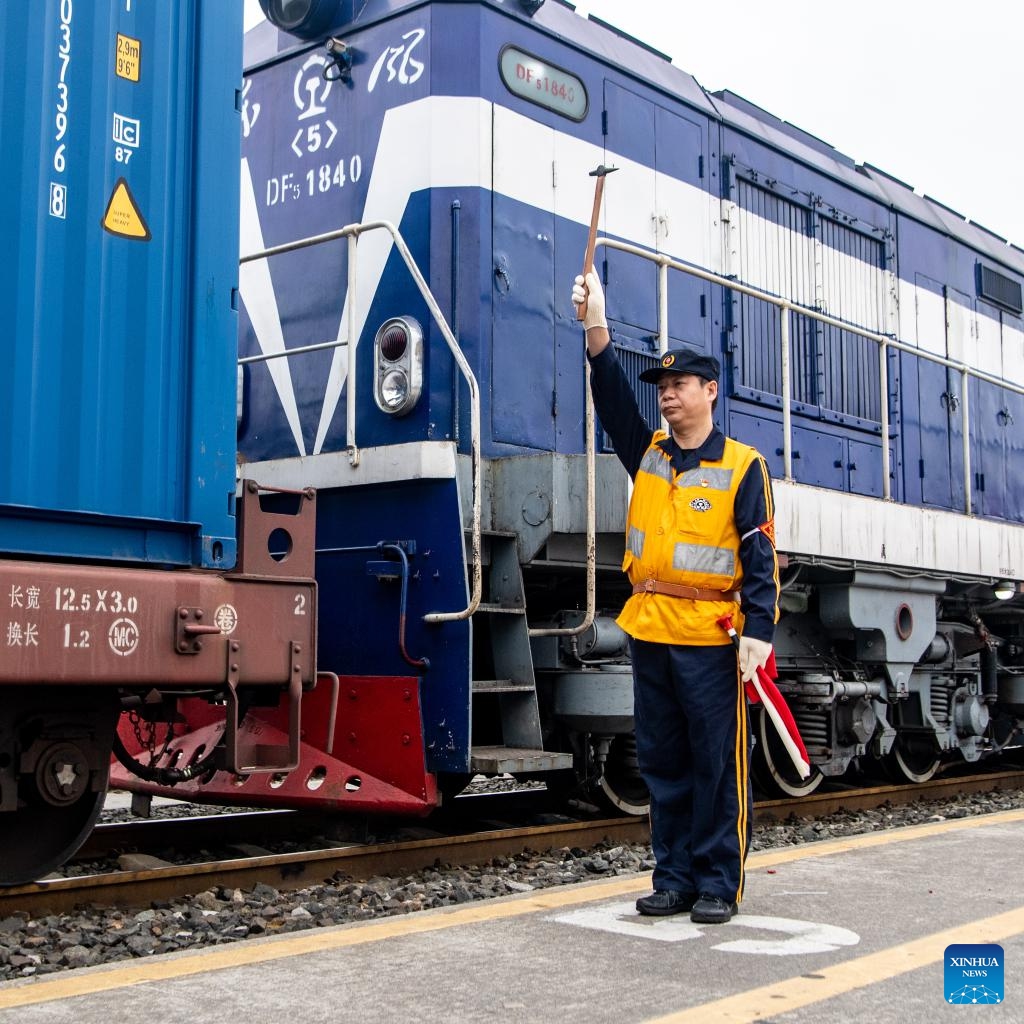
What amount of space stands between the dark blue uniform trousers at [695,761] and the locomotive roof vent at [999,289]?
22.3 feet

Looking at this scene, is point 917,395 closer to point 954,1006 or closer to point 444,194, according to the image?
point 444,194

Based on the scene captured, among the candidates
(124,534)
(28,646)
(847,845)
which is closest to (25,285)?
(124,534)

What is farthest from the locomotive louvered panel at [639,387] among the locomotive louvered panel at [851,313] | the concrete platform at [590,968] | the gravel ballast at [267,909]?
the concrete platform at [590,968]

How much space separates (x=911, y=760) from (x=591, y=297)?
5067 mm

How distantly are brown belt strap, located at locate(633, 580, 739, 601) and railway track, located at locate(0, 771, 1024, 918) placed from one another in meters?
1.73

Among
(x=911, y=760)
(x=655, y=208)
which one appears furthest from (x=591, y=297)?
(x=911, y=760)

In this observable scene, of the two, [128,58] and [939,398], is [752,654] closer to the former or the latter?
[128,58]

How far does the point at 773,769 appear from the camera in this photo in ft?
21.3

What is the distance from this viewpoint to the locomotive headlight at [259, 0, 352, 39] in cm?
588

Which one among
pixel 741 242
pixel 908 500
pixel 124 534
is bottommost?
pixel 124 534

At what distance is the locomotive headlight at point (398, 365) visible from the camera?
5328 mm

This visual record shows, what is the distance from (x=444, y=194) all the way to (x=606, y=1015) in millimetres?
3830

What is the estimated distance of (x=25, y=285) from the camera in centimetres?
362

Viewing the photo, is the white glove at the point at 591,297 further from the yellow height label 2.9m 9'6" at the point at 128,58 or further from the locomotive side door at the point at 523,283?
the locomotive side door at the point at 523,283
